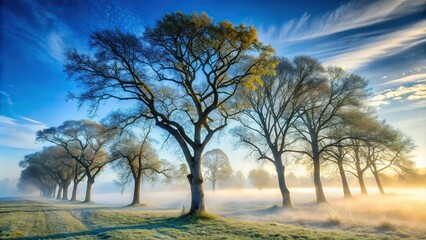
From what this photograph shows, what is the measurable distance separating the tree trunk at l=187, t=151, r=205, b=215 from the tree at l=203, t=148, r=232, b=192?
3898 centimetres

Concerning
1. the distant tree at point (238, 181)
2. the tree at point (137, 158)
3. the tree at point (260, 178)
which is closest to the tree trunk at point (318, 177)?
the tree at point (137, 158)

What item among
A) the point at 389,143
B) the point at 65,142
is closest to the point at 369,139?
the point at 389,143

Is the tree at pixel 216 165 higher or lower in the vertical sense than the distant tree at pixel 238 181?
higher

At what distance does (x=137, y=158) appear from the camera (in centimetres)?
3158

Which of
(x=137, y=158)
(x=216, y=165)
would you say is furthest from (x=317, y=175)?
(x=216, y=165)

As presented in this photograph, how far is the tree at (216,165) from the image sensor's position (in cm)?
5250

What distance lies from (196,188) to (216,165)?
3979cm

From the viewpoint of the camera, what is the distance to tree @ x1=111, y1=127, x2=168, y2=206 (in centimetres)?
2989

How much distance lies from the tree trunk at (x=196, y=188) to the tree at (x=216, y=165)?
39.0 m

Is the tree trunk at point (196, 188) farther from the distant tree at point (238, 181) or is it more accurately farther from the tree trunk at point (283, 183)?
the distant tree at point (238, 181)

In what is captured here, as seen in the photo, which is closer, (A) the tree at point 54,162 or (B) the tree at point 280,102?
(B) the tree at point 280,102

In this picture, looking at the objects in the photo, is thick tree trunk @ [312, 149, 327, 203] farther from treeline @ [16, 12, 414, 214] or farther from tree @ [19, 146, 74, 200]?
tree @ [19, 146, 74, 200]

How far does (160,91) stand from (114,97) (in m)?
3.38

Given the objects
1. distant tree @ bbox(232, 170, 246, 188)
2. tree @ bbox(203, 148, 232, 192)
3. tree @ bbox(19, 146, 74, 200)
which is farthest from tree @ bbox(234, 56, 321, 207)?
distant tree @ bbox(232, 170, 246, 188)
